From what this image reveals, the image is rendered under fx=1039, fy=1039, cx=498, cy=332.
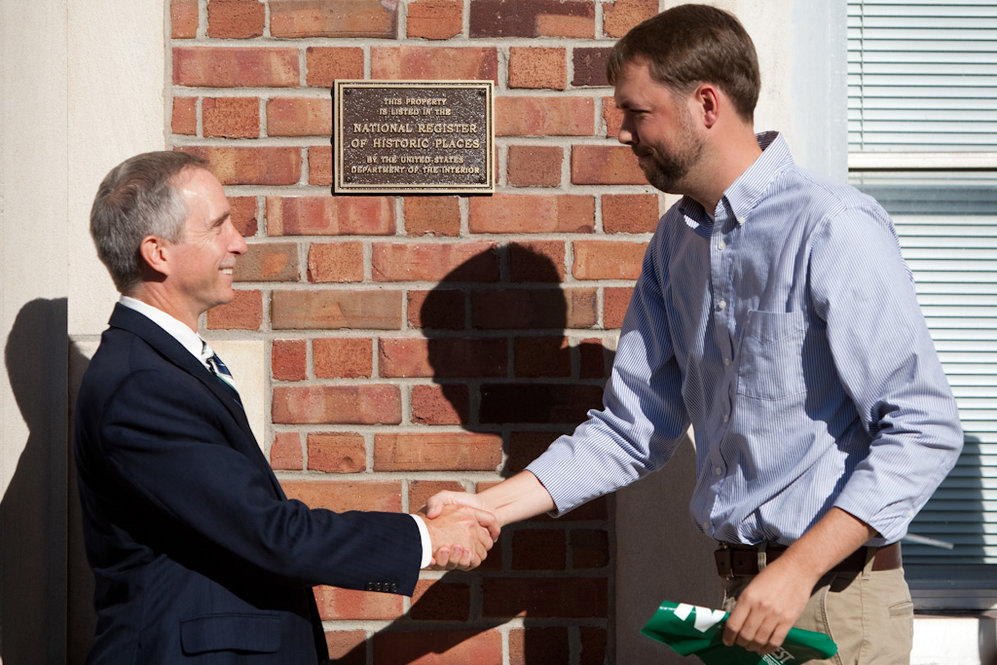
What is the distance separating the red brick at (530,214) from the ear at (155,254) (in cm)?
94

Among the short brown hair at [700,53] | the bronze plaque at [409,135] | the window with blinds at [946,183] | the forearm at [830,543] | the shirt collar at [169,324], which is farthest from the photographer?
the window with blinds at [946,183]

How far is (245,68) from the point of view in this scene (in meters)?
2.83

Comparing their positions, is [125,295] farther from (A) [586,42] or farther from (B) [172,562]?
(A) [586,42]

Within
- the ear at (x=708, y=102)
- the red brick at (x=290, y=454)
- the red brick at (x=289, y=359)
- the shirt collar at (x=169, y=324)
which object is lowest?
the red brick at (x=290, y=454)

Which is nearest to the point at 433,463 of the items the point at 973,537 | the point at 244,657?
the point at 244,657

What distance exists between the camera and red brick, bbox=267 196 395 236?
9.29 feet

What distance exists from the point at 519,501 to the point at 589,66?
120cm

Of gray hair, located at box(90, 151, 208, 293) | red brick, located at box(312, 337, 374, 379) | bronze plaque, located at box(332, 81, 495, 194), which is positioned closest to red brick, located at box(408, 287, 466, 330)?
red brick, located at box(312, 337, 374, 379)

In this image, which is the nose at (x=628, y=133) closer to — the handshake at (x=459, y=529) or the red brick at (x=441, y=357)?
the red brick at (x=441, y=357)

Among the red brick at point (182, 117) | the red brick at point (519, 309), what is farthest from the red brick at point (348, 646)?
the red brick at point (182, 117)

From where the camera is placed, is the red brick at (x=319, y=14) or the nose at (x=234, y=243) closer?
the nose at (x=234, y=243)

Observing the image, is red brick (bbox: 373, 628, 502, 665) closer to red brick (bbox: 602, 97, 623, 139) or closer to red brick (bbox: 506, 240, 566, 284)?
red brick (bbox: 506, 240, 566, 284)

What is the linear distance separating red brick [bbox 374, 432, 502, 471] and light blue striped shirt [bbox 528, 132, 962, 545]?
678 mm

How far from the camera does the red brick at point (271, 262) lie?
283 centimetres
